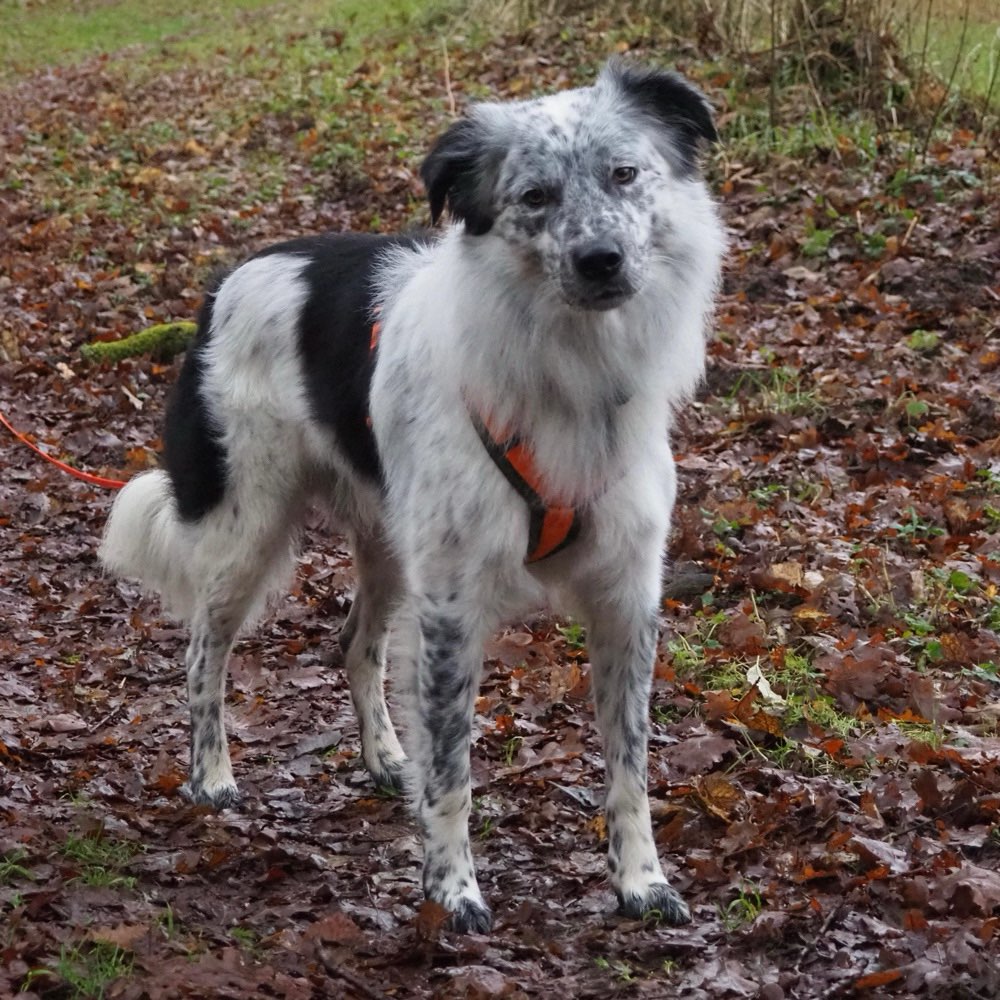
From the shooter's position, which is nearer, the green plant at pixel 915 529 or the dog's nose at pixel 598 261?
the dog's nose at pixel 598 261

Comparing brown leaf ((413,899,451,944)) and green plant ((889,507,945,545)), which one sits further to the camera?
green plant ((889,507,945,545))

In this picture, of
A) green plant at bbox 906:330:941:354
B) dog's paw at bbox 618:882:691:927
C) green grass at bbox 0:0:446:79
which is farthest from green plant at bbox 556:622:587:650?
green grass at bbox 0:0:446:79

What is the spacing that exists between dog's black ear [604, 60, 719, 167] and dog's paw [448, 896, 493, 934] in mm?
2411

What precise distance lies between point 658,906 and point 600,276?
6.39 feet

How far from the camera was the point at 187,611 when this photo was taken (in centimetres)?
561

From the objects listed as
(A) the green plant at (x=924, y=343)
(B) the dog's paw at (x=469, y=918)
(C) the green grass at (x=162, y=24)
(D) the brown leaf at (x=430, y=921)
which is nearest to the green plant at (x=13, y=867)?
(D) the brown leaf at (x=430, y=921)

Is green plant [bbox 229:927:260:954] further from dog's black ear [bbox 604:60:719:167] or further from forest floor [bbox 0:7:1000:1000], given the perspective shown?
dog's black ear [bbox 604:60:719:167]

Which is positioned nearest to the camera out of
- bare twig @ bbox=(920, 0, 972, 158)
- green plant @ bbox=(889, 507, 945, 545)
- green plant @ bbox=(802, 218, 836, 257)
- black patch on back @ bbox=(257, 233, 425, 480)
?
black patch on back @ bbox=(257, 233, 425, 480)

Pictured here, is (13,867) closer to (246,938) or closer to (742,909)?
(246,938)

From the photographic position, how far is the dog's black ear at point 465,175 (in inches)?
155

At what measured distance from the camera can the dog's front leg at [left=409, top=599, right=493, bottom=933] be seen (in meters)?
4.11

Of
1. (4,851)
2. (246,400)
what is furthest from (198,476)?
(4,851)

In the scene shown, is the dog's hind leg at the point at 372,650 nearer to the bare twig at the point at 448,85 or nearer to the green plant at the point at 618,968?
the green plant at the point at 618,968

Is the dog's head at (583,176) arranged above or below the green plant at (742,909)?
above
